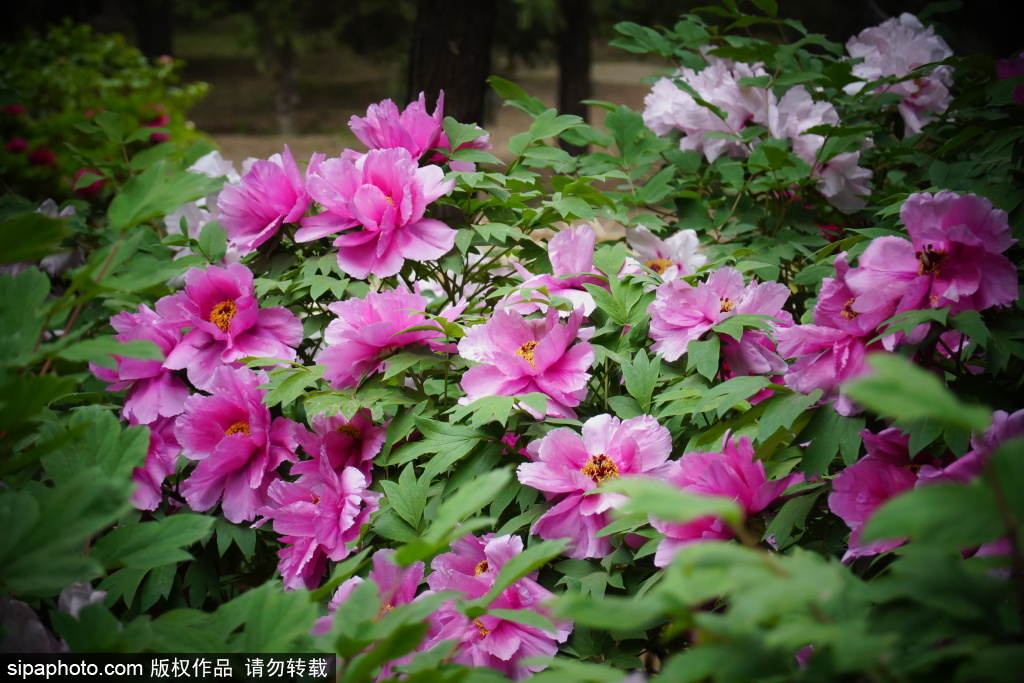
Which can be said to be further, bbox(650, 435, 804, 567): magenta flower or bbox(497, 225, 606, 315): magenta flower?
bbox(497, 225, 606, 315): magenta flower

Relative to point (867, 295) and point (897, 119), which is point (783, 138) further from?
point (867, 295)

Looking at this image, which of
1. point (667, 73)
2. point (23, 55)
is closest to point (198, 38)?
point (23, 55)

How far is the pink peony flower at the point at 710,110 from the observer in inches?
61.7

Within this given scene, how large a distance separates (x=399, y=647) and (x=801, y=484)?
551 mm

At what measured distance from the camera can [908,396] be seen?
38 centimetres

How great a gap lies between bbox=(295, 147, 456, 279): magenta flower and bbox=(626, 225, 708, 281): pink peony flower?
43 centimetres

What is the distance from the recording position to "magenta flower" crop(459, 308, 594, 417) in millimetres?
973

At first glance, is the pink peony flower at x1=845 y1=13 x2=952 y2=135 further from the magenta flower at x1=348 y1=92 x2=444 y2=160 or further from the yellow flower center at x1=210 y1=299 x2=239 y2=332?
the yellow flower center at x1=210 y1=299 x2=239 y2=332

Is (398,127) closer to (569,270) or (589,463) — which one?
(569,270)

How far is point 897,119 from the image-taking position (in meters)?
1.74

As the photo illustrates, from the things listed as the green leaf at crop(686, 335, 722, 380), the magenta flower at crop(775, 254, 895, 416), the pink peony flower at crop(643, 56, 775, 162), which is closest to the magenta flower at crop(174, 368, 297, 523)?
the green leaf at crop(686, 335, 722, 380)

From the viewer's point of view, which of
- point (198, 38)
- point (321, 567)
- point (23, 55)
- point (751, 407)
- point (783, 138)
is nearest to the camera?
point (751, 407)

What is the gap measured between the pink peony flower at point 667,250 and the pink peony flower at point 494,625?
652 mm

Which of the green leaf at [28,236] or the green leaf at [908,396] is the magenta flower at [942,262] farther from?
the green leaf at [28,236]
